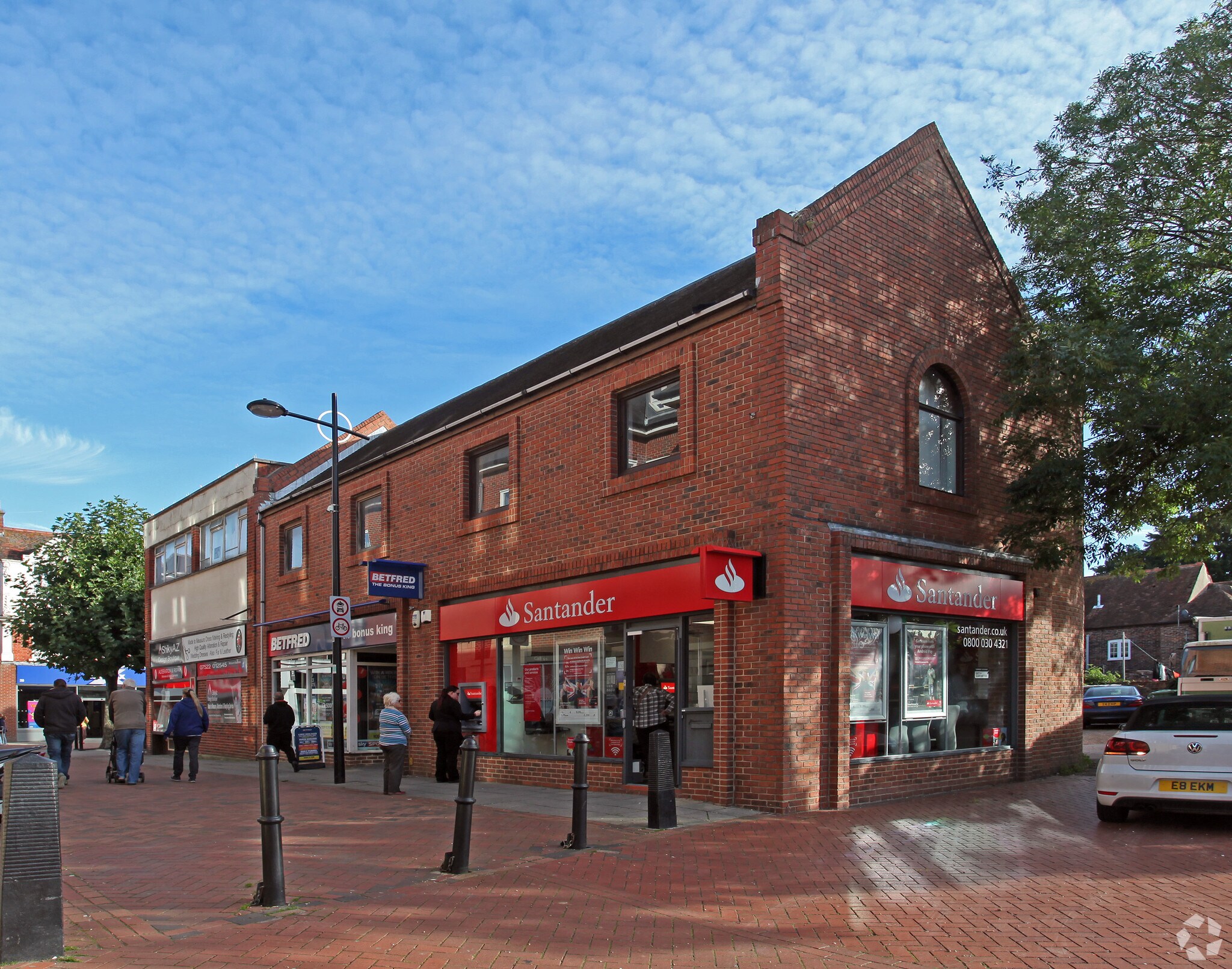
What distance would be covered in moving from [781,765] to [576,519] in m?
4.74

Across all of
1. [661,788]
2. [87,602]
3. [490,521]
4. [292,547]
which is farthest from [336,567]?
[87,602]

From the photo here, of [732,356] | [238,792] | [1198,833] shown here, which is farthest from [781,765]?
[238,792]

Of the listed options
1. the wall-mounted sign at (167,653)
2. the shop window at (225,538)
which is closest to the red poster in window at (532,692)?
the shop window at (225,538)

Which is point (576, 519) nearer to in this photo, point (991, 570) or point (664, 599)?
point (664, 599)

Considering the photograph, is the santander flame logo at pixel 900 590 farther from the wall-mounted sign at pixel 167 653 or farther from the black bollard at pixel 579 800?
the wall-mounted sign at pixel 167 653

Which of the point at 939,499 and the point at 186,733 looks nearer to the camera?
the point at 939,499

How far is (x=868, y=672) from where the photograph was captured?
1209 centimetres

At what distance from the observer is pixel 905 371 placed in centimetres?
1316

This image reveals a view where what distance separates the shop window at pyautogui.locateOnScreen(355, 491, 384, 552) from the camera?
19594 millimetres

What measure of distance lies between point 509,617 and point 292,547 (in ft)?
32.3

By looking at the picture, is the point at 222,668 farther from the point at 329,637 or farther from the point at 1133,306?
the point at 1133,306

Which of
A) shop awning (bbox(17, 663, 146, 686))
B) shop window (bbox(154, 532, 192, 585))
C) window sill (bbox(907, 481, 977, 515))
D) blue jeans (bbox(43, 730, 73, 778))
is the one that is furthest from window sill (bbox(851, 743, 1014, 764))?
shop awning (bbox(17, 663, 146, 686))

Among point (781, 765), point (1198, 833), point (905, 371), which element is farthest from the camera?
point (905, 371)

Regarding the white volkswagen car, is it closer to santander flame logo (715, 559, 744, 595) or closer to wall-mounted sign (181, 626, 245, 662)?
santander flame logo (715, 559, 744, 595)
